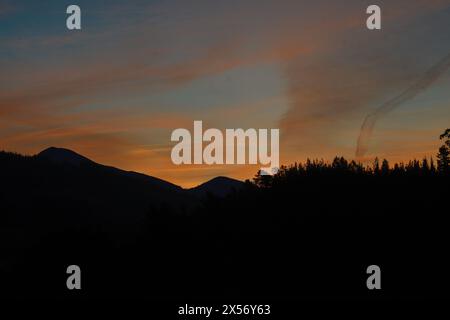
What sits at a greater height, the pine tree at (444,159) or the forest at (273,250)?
the pine tree at (444,159)

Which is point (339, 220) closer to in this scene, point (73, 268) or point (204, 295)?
point (204, 295)

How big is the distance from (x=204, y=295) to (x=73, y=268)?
1073 inches

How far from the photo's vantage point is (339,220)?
5896 inches

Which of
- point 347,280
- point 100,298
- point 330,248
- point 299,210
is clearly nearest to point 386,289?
point 347,280

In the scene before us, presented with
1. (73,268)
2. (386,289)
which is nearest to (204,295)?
(73,268)

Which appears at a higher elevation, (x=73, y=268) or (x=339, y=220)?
(x=339, y=220)

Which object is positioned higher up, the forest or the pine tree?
the pine tree

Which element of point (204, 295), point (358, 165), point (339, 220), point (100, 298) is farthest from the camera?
point (358, 165)

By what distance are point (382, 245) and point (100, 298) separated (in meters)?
62.5
